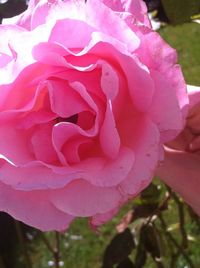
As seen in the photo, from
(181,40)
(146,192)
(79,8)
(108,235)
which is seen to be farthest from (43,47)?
(181,40)

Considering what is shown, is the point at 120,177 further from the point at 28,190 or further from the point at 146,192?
the point at 146,192

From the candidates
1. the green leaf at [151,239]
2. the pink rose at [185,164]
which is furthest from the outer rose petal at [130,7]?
the green leaf at [151,239]

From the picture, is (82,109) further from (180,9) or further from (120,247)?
(120,247)

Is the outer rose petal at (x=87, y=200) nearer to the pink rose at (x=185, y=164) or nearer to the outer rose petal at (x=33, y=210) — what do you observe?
the outer rose petal at (x=33, y=210)

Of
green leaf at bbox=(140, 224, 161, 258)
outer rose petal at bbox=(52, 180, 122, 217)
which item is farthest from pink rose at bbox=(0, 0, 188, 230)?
green leaf at bbox=(140, 224, 161, 258)

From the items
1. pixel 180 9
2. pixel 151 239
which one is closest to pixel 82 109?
pixel 180 9

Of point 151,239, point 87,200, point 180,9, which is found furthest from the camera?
point 151,239
